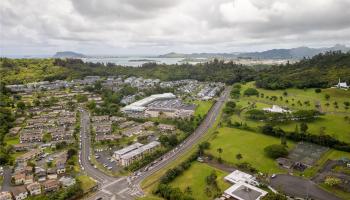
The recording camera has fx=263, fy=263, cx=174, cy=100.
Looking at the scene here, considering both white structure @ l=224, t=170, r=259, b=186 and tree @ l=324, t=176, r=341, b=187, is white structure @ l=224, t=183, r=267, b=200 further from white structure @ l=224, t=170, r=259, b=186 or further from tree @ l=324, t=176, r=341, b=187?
tree @ l=324, t=176, r=341, b=187

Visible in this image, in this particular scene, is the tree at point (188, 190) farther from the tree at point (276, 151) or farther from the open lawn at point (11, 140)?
the open lawn at point (11, 140)

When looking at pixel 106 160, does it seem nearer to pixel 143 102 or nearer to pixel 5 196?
pixel 5 196

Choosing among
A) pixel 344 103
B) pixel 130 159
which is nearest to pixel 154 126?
pixel 130 159

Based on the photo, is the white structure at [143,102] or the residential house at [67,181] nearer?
the residential house at [67,181]

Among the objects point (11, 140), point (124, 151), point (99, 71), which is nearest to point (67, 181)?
point (124, 151)

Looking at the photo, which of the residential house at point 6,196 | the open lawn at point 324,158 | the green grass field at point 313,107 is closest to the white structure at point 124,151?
the residential house at point 6,196
